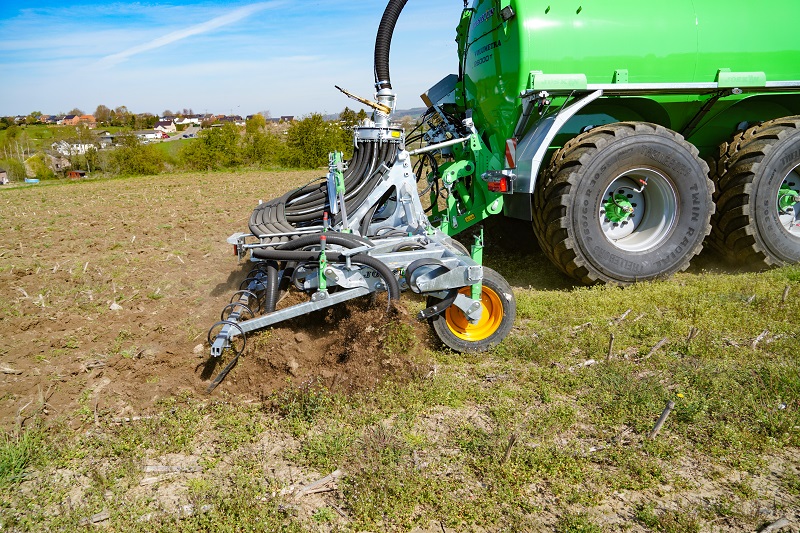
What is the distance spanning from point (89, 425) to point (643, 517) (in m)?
3.03

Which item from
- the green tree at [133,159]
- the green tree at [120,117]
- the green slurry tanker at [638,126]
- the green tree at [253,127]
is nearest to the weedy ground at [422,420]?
the green slurry tanker at [638,126]

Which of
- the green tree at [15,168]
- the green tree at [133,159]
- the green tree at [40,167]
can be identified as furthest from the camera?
the green tree at [40,167]

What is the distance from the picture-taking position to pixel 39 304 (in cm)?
554

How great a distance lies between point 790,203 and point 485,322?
3821 millimetres

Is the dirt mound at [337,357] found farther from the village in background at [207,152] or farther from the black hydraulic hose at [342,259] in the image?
the village in background at [207,152]

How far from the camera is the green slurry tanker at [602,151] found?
4.99 meters

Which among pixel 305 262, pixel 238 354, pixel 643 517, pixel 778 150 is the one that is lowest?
pixel 643 517

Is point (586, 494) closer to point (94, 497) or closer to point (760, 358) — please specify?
point (760, 358)

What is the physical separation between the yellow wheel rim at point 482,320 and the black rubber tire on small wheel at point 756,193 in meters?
2.90

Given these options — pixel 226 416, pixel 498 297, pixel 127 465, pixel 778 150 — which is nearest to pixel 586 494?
pixel 498 297

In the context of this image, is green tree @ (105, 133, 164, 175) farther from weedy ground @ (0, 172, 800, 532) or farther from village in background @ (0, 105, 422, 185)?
weedy ground @ (0, 172, 800, 532)

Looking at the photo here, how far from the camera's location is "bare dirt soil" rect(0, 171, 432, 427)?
3.69 m

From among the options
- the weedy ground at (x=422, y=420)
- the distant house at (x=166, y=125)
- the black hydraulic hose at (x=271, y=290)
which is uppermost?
the distant house at (x=166, y=125)

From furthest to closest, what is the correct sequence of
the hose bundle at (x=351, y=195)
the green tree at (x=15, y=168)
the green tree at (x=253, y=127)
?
the green tree at (x=15, y=168) < the green tree at (x=253, y=127) < the hose bundle at (x=351, y=195)
